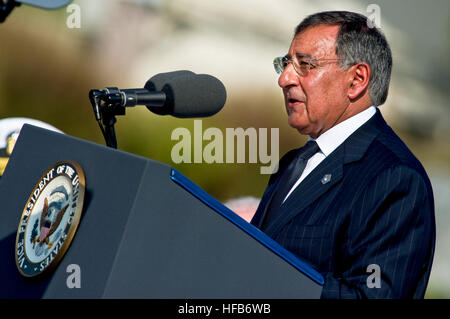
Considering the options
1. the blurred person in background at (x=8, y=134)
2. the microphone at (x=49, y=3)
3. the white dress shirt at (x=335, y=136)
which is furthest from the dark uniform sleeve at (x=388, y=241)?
the blurred person in background at (x=8, y=134)

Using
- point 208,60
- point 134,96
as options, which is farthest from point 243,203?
point 134,96

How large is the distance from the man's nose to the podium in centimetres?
101

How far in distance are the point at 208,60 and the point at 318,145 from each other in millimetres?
1941

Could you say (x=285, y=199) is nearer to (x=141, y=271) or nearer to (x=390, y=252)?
(x=390, y=252)

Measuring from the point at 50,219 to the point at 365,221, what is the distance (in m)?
0.88

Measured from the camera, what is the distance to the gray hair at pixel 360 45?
8.37 ft

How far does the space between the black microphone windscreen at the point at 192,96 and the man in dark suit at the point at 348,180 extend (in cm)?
42

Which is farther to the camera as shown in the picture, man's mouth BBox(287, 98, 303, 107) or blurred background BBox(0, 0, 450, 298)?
blurred background BBox(0, 0, 450, 298)

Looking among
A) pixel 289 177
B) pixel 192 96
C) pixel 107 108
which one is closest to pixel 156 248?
pixel 107 108

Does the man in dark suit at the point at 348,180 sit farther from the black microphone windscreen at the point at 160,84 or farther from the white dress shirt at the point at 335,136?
the black microphone windscreen at the point at 160,84

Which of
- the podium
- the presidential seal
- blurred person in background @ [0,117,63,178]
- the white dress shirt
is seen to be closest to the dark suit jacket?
the white dress shirt

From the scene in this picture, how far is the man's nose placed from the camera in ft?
8.41

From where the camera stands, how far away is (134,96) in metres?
1.94

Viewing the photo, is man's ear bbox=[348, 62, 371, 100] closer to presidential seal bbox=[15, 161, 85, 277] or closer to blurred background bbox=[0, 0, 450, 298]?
presidential seal bbox=[15, 161, 85, 277]
